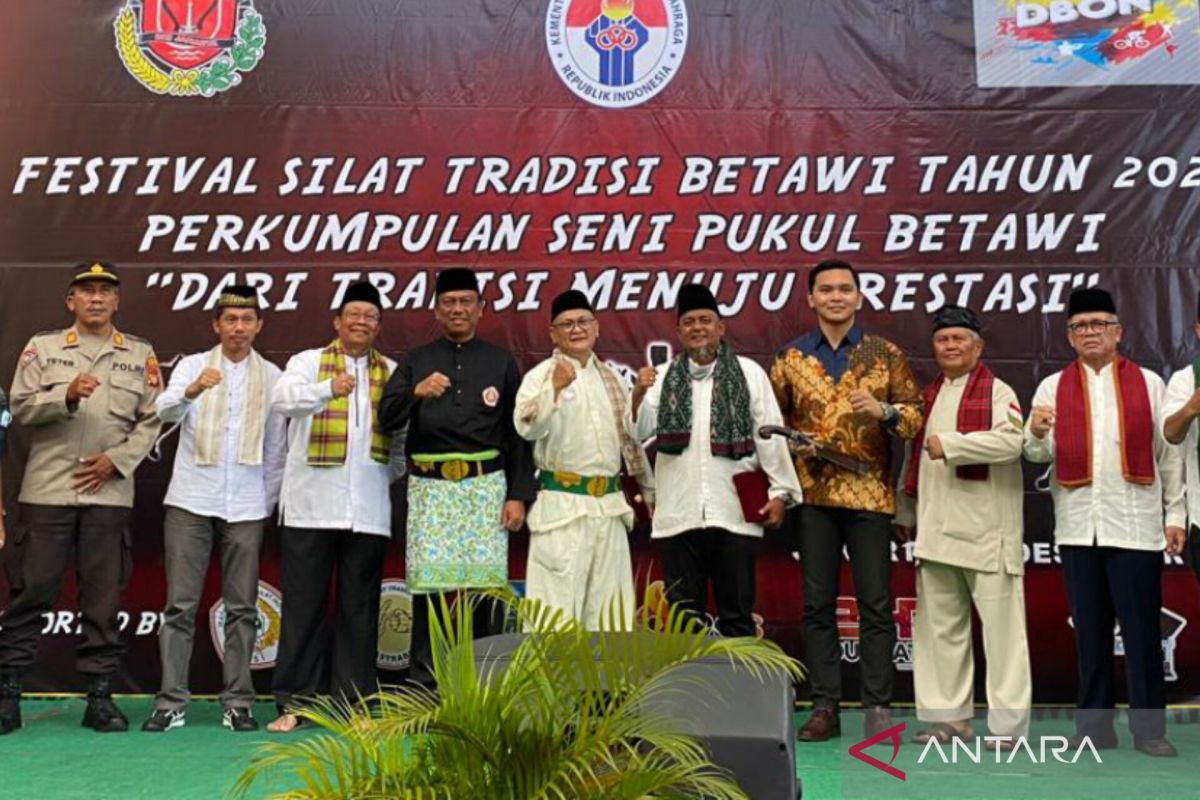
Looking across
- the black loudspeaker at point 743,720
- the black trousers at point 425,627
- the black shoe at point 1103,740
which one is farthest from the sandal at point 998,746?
the black trousers at point 425,627

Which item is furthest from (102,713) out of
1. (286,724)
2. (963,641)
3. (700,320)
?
(963,641)

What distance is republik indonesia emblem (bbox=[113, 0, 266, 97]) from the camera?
17.1 feet

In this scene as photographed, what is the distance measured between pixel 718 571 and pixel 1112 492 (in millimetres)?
1370

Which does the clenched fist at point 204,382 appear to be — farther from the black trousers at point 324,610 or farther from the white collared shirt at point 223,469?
the black trousers at point 324,610

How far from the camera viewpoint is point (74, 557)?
4957mm

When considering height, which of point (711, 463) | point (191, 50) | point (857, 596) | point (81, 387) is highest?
point (191, 50)

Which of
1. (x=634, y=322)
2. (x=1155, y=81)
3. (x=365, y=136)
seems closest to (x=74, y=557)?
(x=365, y=136)

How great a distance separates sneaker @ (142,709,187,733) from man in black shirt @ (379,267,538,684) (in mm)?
884

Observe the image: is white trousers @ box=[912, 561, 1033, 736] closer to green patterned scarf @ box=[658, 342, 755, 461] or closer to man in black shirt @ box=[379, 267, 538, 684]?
green patterned scarf @ box=[658, 342, 755, 461]

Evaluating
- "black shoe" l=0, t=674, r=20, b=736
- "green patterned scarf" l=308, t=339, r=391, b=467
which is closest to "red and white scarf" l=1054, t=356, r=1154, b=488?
"green patterned scarf" l=308, t=339, r=391, b=467

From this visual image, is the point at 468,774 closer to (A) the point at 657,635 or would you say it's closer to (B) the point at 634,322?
(A) the point at 657,635

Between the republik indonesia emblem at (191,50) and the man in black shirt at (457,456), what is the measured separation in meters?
1.39

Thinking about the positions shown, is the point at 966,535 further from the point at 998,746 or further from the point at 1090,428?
the point at 998,746

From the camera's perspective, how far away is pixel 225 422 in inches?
187
